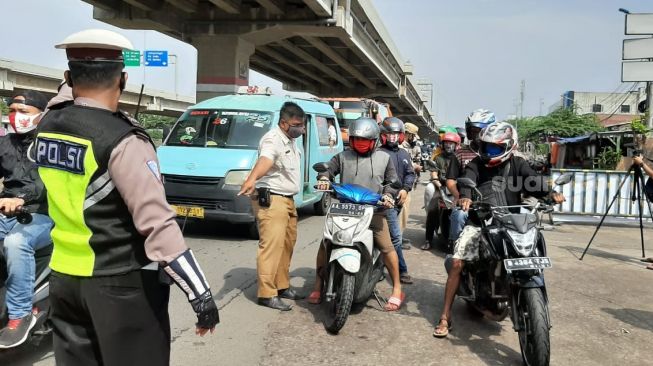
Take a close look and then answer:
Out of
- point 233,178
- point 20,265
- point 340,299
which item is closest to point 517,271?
point 340,299

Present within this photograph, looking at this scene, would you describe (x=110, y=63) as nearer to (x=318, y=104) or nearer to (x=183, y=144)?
(x=183, y=144)

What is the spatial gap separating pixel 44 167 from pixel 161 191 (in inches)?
18.0

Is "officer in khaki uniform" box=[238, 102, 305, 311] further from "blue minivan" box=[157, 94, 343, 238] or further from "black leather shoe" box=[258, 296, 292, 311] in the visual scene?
"blue minivan" box=[157, 94, 343, 238]

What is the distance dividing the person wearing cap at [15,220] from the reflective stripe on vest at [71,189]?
175cm

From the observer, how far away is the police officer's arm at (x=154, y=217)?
202 centimetres

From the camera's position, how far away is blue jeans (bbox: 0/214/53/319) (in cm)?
364

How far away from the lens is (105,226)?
206 centimetres

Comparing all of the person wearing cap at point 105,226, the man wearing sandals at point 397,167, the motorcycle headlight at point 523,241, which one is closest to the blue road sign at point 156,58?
the man wearing sandals at point 397,167

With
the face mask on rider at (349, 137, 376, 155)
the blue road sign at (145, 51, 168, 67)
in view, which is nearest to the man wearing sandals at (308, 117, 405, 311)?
the face mask on rider at (349, 137, 376, 155)

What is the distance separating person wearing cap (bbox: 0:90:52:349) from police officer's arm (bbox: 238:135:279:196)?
1.62 m

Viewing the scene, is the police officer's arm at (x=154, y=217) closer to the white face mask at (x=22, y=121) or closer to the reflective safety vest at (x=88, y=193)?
the reflective safety vest at (x=88, y=193)

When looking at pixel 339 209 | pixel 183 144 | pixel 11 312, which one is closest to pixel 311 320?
pixel 339 209

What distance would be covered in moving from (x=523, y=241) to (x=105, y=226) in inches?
112

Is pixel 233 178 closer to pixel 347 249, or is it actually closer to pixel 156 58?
pixel 347 249
